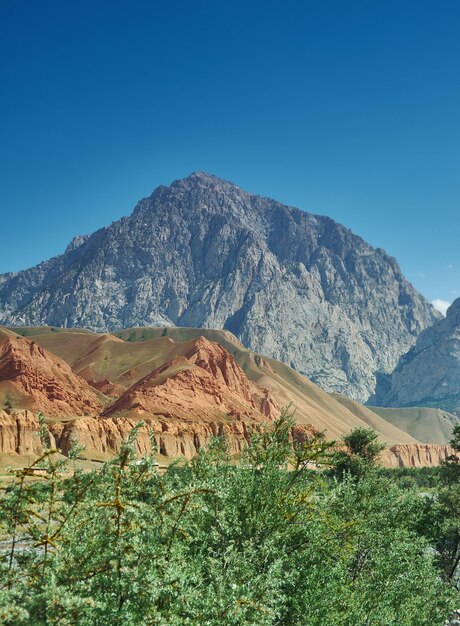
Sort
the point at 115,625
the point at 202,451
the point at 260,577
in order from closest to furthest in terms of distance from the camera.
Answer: the point at 115,625
the point at 260,577
the point at 202,451

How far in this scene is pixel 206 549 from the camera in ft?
61.0

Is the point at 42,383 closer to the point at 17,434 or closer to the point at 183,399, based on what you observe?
the point at 183,399

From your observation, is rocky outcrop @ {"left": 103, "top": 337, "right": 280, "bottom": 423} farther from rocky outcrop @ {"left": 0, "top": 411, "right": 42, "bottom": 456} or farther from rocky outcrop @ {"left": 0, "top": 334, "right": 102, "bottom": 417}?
rocky outcrop @ {"left": 0, "top": 411, "right": 42, "bottom": 456}

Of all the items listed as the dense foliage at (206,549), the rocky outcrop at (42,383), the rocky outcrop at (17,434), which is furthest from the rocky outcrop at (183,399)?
the dense foliage at (206,549)

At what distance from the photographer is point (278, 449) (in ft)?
73.0

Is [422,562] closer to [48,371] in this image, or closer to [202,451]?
[202,451]

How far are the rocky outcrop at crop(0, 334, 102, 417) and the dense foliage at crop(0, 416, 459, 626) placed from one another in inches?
5546

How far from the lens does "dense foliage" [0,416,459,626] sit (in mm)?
10555

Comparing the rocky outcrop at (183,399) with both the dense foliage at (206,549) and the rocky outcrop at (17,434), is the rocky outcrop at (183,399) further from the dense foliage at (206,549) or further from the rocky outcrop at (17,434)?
the dense foliage at (206,549)

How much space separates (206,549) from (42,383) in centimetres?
16494

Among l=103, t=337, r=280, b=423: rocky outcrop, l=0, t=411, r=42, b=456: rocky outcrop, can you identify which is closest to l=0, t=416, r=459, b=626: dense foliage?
l=0, t=411, r=42, b=456: rocky outcrop

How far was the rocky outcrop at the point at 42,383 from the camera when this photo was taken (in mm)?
163375

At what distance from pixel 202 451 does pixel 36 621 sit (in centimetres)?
1200

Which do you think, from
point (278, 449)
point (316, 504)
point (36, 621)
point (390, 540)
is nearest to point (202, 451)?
point (278, 449)
